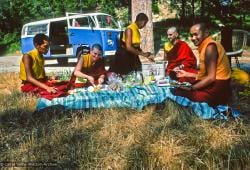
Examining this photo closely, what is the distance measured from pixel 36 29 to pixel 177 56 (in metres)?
11.0

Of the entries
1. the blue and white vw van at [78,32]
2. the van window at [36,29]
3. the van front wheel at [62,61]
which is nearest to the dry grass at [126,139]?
the blue and white vw van at [78,32]

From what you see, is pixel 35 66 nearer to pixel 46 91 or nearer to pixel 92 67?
pixel 46 91

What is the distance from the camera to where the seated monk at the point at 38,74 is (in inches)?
302

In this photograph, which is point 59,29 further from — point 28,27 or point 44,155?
point 44,155

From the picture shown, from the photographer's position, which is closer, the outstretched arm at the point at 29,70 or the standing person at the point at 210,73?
the standing person at the point at 210,73

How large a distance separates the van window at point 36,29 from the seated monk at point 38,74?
412 inches

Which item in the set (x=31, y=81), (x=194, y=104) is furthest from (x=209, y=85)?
(x=31, y=81)

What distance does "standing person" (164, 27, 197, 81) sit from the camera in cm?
871

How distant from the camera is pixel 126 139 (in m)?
5.45

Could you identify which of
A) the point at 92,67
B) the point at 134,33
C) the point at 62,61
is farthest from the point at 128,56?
the point at 62,61

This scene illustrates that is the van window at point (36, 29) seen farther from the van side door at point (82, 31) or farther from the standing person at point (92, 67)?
the standing person at point (92, 67)

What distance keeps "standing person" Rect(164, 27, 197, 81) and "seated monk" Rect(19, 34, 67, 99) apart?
2.09 meters

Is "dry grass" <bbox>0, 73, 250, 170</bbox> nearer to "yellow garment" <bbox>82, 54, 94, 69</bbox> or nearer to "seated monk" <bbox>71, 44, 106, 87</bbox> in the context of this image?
"seated monk" <bbox>71, 44, 106, 87</bbox>

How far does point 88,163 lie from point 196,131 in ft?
4.86
